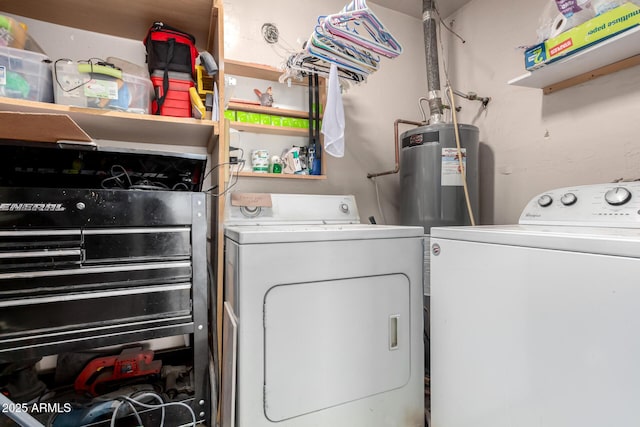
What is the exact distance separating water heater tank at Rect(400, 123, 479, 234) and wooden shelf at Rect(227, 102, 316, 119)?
722 millimetres

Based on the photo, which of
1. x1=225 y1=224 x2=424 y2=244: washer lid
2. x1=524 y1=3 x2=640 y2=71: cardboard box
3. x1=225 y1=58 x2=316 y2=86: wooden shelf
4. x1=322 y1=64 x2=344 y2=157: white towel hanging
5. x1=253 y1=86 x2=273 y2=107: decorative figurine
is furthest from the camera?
x1=253 y1=86 x2=273 y2=107: decorative figurine

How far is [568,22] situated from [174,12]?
177 centimetres

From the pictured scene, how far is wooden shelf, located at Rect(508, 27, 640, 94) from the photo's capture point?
1162mm

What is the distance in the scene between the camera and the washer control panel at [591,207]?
92cm

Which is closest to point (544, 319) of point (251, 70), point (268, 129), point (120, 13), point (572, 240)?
point (572, 240)

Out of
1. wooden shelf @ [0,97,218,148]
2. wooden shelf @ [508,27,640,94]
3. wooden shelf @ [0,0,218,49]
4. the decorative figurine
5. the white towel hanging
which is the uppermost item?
wooden shelf @ [0,0,218,49]

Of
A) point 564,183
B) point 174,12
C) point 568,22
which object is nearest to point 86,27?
point 174,12

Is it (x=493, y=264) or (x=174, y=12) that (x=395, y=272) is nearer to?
(x=493, y=264)

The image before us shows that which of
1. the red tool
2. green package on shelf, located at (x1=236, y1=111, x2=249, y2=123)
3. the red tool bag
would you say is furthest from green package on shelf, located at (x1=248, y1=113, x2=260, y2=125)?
the red tool

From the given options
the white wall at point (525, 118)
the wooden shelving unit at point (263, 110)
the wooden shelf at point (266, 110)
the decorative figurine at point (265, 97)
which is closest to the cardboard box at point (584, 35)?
the white wall at point (525, 118)

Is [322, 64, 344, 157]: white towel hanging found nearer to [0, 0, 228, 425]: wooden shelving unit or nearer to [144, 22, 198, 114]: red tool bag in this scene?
[0, 0, 228, 425]: wooden shelving unit

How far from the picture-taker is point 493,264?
0.86 meters

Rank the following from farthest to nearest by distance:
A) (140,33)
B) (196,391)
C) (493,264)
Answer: (140,33) < (196,391) < (493,264)

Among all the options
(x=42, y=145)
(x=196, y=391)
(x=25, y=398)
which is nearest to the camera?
(x=42, y=145)
